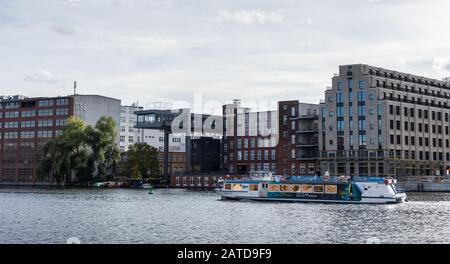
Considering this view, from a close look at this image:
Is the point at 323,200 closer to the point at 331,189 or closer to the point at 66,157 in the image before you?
the point at 331,189

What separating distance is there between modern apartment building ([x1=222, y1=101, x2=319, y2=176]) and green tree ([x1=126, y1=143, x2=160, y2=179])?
75.6ft

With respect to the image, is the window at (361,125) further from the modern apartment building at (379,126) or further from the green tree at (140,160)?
the green tree at (140,160)

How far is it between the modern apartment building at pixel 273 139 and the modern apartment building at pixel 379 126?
715 centimetres

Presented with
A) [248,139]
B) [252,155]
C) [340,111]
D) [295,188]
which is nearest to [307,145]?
[340,111]

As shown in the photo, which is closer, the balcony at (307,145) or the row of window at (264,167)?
the balcony at (307,145)

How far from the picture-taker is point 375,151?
155 metres

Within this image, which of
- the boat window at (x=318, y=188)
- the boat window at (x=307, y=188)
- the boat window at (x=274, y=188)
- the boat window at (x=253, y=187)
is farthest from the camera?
the boat window at (x=253, y=187)

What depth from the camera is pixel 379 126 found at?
508ft

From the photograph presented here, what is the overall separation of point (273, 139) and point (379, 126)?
3423cm

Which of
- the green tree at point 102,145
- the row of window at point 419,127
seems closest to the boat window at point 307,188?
the row of window at point 419,127

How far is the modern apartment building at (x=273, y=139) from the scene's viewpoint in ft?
563

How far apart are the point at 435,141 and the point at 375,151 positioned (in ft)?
81.0
